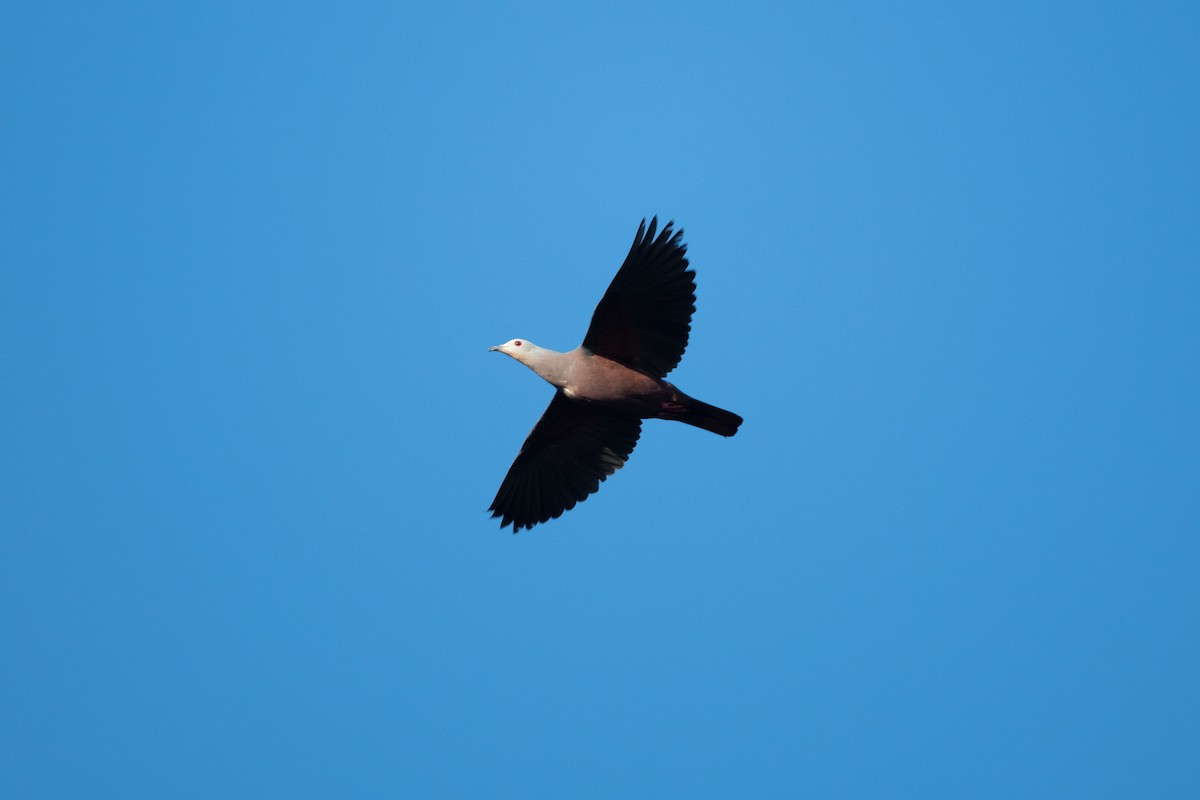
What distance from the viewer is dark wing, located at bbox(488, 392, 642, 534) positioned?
15.8m

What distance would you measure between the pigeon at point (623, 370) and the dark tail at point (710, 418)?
0.01m

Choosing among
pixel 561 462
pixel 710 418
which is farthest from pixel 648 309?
pixel 561 462

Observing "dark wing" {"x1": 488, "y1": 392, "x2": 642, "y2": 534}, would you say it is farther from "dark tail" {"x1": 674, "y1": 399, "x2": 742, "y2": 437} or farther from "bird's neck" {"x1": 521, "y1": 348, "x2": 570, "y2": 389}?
"dark tail" {"x1": 674, "y1": 399, "x2": 742, "y2": 437}

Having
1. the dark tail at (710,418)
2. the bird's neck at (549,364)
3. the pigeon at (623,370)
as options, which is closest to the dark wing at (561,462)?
the pigeon at (623,370)

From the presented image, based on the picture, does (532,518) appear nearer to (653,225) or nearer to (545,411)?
(545,411)

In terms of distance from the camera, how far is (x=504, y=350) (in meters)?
15.1

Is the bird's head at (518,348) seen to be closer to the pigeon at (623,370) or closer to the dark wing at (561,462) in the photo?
the pigeon at (623,370)

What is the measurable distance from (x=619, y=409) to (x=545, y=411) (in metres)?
1.05

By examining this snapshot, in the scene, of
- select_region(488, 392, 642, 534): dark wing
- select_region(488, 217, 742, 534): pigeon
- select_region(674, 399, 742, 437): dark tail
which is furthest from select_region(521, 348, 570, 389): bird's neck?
select_region(674, 399, 742, 437): dark tail

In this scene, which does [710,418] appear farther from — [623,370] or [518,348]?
[518,348]

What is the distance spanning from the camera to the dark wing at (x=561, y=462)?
51.7ft

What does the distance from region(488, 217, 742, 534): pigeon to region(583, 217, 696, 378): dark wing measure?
1 centimetres

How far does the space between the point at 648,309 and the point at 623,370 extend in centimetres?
76

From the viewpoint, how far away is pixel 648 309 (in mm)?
14398
